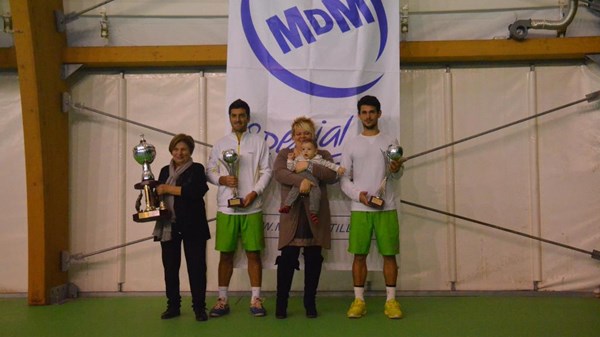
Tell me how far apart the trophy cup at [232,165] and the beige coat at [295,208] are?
259 millimetres

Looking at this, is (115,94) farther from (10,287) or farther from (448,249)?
(448,249)

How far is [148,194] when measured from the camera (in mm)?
3232

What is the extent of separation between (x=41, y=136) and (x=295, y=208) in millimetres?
1971

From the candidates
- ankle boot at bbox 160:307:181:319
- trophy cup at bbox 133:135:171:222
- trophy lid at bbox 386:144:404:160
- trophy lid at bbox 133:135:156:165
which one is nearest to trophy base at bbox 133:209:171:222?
trophy cup at bbox 133:135:171:222

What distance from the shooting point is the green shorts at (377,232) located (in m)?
3.38

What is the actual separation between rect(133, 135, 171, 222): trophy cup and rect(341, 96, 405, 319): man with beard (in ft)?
3.75

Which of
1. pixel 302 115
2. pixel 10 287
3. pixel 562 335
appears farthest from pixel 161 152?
pixel 562 335

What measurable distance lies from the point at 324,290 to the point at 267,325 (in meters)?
1.02

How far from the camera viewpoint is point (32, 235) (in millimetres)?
3912

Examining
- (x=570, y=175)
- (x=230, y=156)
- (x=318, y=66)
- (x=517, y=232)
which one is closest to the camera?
(x=230, y=156)

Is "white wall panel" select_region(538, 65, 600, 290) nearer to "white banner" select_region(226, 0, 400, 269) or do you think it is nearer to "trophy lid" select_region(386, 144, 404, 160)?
"white banner" select_region(226, 0, 400, 269)

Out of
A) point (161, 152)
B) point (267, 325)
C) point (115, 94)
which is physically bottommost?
point (267, 325)

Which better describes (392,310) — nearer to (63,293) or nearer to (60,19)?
(63,293)

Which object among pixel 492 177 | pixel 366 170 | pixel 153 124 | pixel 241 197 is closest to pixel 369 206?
pixel 366 170
